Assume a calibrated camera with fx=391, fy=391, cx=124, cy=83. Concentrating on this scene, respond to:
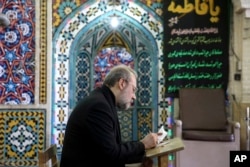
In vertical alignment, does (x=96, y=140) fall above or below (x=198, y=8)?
below

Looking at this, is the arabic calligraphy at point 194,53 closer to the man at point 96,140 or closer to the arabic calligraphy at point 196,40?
the arabic calligraphy at point 196,40

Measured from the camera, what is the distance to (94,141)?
2.23 m

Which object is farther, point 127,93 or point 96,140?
point 127,93

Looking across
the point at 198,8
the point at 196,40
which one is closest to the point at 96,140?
the point at 196,40

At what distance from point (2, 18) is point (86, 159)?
396cm

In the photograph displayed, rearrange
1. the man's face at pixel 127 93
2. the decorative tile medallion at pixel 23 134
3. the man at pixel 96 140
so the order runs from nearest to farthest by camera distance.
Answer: the man at pixel 96 140, the man's face at pixel 127 93, the decorative tile medallion at pixel 23 134

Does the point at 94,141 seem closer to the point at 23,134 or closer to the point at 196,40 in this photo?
the point at 23,134

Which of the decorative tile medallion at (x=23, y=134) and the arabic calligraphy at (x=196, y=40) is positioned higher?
Result: the arabic calligraphy at (x=196, y=40)

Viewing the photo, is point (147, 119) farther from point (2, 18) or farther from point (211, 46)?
point (2, 18)

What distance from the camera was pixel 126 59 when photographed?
7.01 m

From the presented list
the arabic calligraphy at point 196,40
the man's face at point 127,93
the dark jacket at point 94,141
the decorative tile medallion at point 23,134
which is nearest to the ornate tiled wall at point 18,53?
the decorative tile medallion at point 23,134

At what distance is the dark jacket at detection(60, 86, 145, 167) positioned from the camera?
2227mm

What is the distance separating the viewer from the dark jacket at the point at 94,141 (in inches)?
87.7

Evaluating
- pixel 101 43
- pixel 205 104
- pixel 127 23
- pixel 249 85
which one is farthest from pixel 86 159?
pixel 101 43
